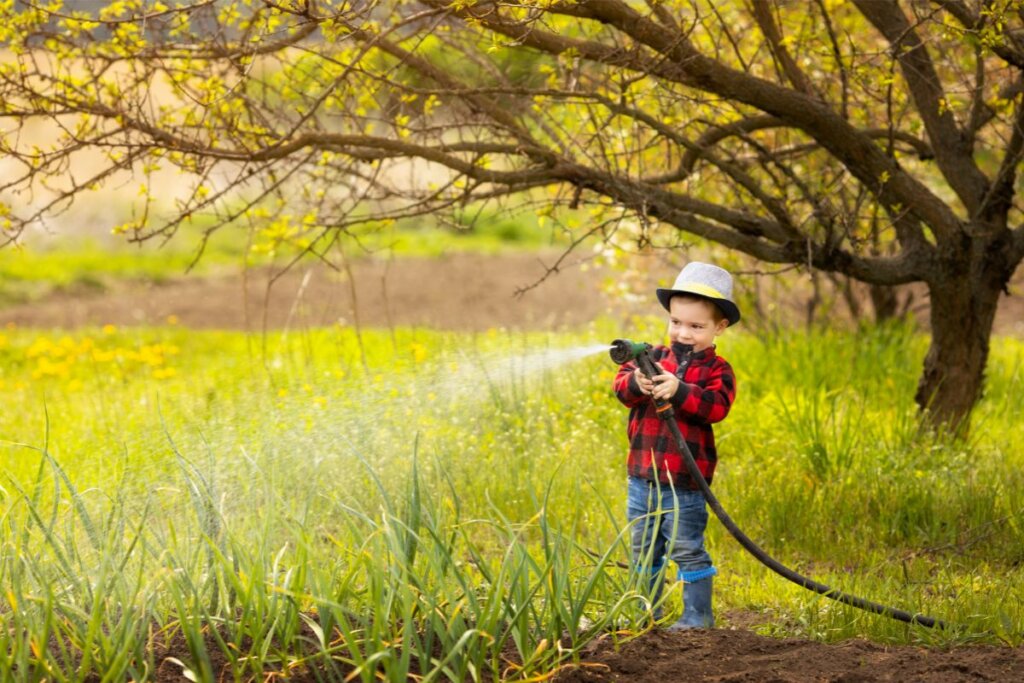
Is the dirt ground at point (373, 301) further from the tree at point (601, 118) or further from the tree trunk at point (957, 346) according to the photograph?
the tree at point (601, 118)

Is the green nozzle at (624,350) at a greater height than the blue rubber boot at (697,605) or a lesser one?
greater

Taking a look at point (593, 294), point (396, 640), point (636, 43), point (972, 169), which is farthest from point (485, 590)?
point (593, 294)

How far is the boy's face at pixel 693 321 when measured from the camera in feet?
11.9

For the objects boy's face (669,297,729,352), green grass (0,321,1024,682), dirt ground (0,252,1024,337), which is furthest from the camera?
dirt ground (0,252,1024,337)

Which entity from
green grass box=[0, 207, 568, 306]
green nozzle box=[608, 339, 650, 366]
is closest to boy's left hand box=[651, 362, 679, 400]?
green nozzle box=[608, 339, 650, 366]

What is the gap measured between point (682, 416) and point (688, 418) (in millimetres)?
22

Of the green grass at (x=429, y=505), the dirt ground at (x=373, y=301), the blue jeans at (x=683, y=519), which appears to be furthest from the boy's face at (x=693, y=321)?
the dirt ground at (x=373, y=301)

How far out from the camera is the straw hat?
3541 millimetres

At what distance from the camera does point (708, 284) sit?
3.55 m

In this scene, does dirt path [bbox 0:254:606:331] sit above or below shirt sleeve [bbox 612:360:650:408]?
above

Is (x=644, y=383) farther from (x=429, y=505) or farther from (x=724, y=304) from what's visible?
(x=429, y=505)

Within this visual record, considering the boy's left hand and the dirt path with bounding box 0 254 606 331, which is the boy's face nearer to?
the boy's left hand

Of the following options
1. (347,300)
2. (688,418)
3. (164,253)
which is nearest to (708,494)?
(688,418)

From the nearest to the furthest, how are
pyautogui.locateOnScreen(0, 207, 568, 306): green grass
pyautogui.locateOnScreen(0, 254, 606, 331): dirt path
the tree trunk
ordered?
1. the tree trunk
2. pyautogui.locateOnScreen(0, 254, 606, 331): dirt path
3. pyautogui.locateOnScreen(0, 207, 568, 306): green grass
